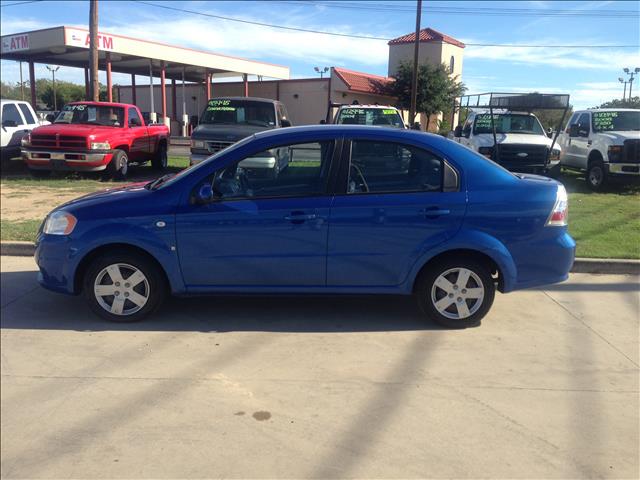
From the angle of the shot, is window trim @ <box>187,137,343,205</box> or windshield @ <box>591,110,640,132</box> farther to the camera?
windshield @ <box>591,110,640,132</box>

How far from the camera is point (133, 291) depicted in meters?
4.88

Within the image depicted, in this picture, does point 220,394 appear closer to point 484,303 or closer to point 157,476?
point 157,476

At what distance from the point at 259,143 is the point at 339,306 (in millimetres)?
1746

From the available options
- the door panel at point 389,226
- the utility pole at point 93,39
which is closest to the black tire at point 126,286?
the door panel at point 389,226

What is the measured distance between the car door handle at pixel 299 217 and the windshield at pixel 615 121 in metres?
11.5

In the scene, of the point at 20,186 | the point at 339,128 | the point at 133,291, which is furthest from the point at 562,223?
the point at 20,186

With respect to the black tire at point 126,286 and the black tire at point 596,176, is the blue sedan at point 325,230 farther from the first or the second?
the black tire at point 596,176

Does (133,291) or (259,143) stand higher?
(259,143)

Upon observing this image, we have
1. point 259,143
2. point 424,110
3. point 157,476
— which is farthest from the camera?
point 424,110

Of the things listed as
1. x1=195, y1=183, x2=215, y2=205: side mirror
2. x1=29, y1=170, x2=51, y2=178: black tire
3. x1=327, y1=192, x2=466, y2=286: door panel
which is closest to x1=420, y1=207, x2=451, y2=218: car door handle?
x1=327, y1=192, x2=466, y2=286: door panel

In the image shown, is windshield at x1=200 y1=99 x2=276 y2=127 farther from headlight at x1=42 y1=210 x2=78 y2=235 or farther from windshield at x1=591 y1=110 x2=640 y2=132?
headlight at x1=42 y1=210 x2=78 y2=235

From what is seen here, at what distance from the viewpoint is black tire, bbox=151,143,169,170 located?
16.2 meters

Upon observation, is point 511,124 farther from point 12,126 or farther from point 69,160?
point 12,126

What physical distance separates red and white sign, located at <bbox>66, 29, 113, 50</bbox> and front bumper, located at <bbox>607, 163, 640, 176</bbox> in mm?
22215
